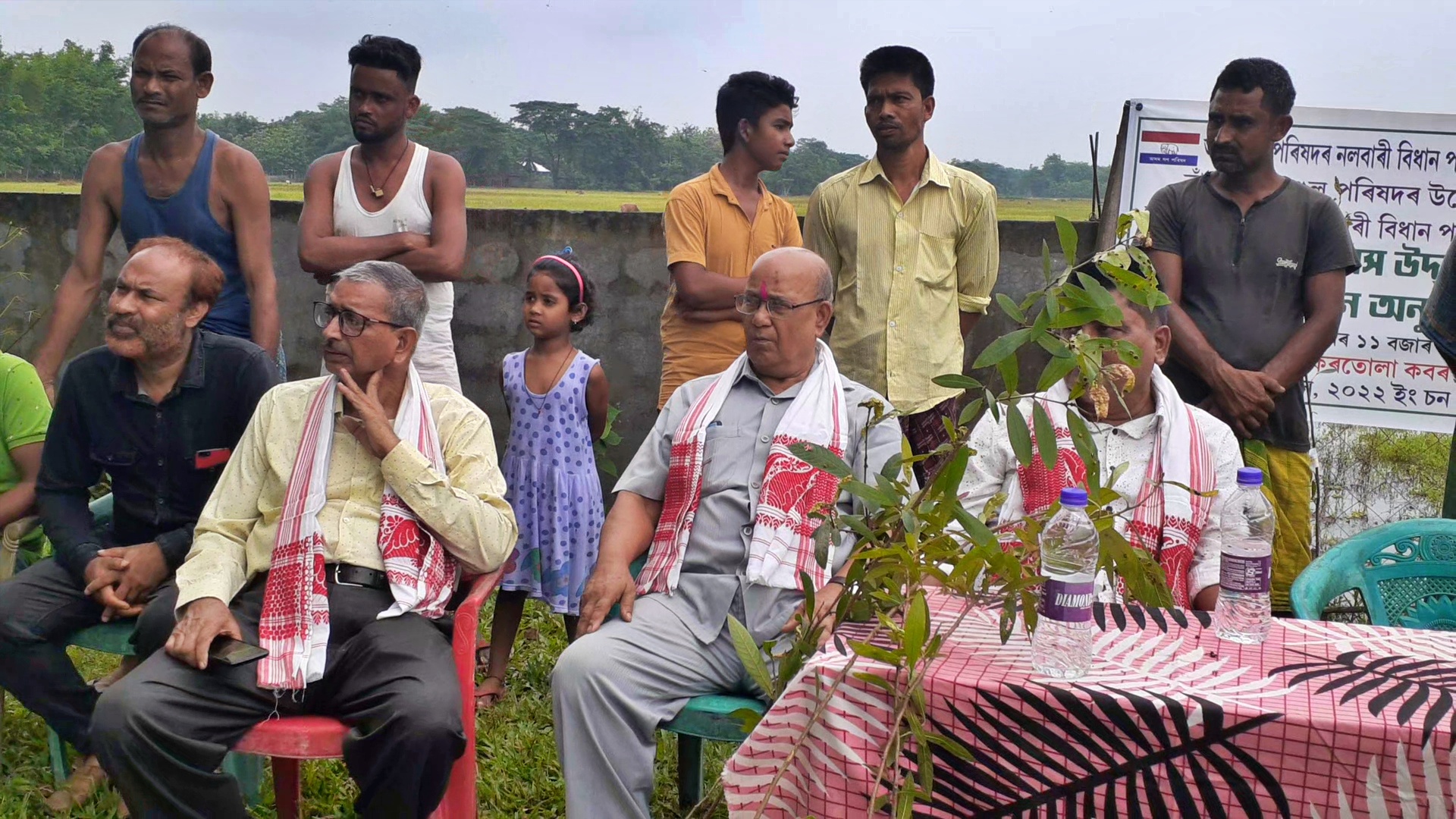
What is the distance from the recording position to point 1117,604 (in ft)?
8.77

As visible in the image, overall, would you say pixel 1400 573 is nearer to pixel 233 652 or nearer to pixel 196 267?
pixel 233 652

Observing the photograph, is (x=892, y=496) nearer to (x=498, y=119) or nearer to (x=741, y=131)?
(x=741, y=131)

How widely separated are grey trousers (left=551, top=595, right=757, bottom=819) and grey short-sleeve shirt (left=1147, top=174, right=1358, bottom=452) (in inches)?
82.5

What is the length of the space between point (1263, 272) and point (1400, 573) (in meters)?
1.32

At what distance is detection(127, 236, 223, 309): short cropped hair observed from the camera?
11.7ft

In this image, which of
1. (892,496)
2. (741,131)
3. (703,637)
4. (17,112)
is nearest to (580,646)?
(703,637)

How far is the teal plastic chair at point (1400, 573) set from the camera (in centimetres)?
319

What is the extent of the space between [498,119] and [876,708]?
14.3 feet

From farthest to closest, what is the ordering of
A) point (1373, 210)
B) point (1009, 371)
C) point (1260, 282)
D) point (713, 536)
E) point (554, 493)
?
1. point (1373, 210)
2. point (554, 493)
3. point (1260, 282)
4. point (713, 536)
5. point (1009, 371)

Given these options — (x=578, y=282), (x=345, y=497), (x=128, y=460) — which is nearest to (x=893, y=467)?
(x=345, y=497)

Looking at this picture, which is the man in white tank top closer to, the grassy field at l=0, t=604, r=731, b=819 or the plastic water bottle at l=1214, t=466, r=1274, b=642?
the grassy field at l=0, t=604, r=731, b=819

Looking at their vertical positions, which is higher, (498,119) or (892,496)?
(498,119)

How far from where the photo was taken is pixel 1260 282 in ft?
13.9

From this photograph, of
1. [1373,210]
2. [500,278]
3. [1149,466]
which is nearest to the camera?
[1149,466]
